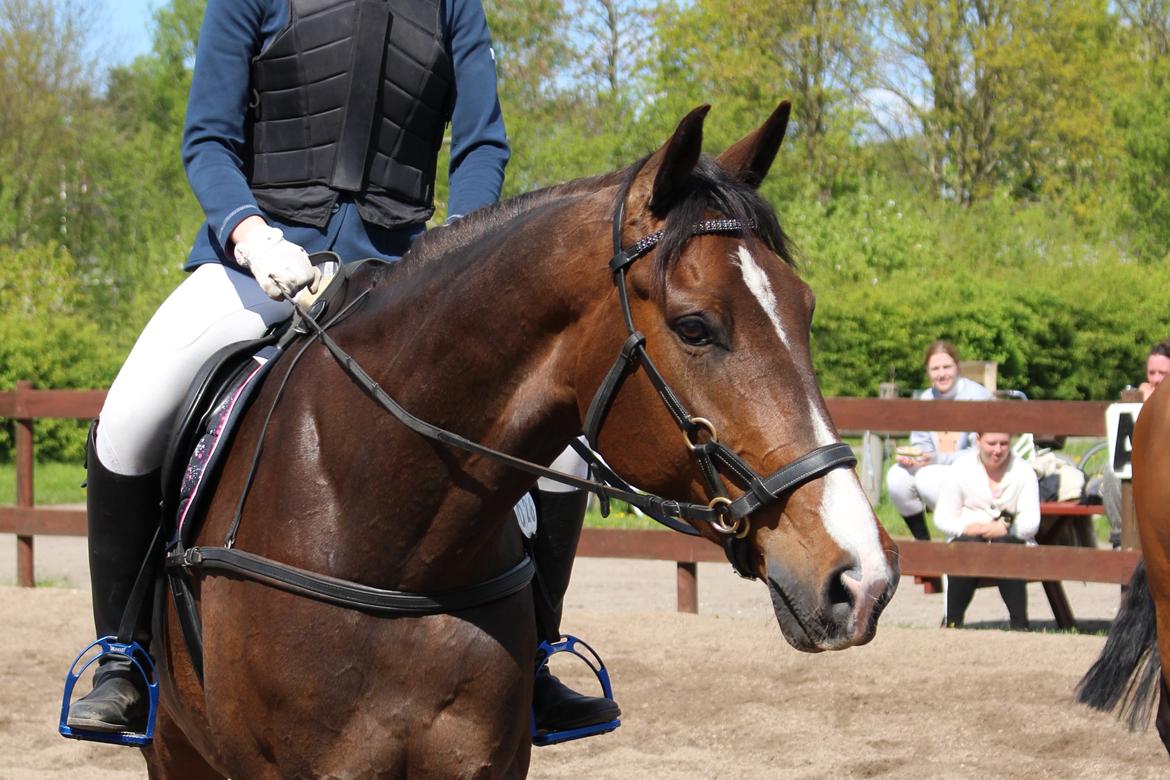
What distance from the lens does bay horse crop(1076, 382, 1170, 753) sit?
5148mm

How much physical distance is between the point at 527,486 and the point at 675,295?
59 centimetres

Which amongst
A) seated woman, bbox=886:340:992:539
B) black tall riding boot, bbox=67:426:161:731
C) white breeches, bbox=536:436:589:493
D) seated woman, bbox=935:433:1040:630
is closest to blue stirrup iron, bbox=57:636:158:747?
black tall riding boot, bbox=67:426:161:731

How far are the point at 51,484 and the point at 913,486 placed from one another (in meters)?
11.4

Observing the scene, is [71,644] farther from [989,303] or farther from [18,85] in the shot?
[18,85]

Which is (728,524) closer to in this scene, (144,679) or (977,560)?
(144,679)

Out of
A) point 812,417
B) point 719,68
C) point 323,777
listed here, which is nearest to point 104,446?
point 323,777

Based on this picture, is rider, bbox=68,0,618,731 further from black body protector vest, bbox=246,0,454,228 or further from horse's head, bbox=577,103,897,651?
horse's head, bbox=577,103,897,651

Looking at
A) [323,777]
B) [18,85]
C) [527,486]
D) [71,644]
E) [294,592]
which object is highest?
[18,85]

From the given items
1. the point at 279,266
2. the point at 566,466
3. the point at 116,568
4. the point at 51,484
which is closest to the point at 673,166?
the point at 279,266

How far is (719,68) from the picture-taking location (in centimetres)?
3072

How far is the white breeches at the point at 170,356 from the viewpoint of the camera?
3193 millimetres

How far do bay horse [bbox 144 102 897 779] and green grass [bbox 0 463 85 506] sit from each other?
12.3m

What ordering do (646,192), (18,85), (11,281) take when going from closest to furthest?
(646,192)
(11,281)
(18,85)

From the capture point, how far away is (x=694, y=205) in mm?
2471
